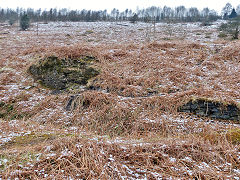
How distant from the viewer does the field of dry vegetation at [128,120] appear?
2.32 meters

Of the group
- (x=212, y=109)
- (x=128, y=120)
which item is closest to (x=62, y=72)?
(x=128, y=120)

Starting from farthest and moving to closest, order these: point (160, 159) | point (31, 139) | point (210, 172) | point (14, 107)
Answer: point (14, 107), point (31, 139), point (160, 159), point (210, 172)

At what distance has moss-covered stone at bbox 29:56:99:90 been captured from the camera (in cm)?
676

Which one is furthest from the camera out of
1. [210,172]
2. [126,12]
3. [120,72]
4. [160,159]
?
[126,12]

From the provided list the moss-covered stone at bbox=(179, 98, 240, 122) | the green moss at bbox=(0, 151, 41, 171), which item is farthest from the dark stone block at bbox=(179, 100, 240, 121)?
the green moss at bbox=(0, 151, 41, 171)

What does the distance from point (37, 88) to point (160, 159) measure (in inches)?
242

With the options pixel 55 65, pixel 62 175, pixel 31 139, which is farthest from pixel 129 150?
pixel 55 65

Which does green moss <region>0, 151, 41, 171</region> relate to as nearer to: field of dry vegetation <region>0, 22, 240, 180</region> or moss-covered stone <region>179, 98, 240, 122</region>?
field of dry vegetation <region>0, 22, 240, 180</region>

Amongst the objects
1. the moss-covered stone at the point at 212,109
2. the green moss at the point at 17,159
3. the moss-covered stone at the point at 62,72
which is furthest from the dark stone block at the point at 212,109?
the moss-covered stone at the point at 62,72

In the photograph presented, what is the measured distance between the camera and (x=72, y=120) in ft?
15.2

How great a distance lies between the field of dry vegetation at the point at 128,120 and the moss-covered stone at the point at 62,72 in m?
0.30

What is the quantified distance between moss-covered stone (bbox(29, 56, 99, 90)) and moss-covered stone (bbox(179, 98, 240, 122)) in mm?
4365

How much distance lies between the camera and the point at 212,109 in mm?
4387

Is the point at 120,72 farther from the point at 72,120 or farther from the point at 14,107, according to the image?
the point at 14,107
